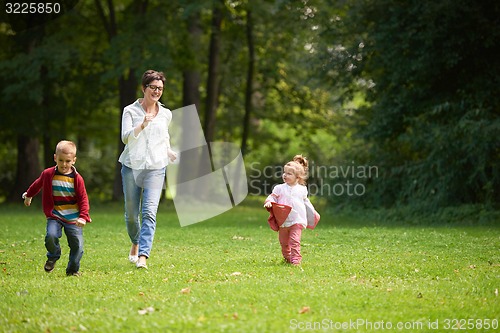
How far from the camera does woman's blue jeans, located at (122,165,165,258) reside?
32.0ft

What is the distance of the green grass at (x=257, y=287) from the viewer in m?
6.58

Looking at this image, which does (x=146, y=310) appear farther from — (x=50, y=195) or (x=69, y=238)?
(x=50, y=195)

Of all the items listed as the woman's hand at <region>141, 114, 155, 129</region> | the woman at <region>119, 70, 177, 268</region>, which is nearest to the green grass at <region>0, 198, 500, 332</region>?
the woman at <region>119, 70, 177, 268</region>

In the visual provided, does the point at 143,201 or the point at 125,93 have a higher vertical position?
the point at 125,93

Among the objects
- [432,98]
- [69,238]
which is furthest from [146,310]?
[432,98]

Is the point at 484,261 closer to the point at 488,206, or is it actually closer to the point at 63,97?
the point at 488,206

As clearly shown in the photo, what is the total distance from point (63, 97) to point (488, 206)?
1794cm

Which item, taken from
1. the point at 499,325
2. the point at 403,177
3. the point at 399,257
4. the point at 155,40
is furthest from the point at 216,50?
the point at 499,325

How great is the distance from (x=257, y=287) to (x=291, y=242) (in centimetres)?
191

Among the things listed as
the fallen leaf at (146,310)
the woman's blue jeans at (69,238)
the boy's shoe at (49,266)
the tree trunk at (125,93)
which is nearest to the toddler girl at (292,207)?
the woman's blue jeans at (69,238)

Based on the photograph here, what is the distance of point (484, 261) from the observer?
412 inches

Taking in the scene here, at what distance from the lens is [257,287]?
809 cm

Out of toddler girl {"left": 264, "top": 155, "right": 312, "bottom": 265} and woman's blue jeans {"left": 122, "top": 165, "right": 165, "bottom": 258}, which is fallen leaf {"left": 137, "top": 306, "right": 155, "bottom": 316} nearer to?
woman's blue jeans {"left": 122, "top": 165, "right": 165, "bottom": 258}

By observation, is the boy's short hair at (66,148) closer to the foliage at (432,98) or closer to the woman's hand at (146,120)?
the woman's hand at (146,120)
